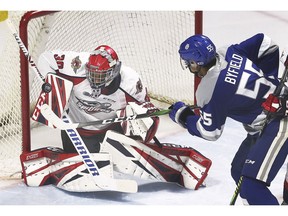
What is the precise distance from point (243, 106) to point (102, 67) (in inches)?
26.1

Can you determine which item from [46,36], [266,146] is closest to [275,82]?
[266,146]

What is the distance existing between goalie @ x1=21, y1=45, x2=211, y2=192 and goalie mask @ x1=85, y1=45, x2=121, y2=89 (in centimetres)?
1

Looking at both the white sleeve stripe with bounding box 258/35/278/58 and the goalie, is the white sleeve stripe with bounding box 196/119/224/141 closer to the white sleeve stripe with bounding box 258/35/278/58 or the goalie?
the white sleeve stripe with bounding box 258/35/278/58

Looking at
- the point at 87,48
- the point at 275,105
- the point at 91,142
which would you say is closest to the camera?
the point at 275,105

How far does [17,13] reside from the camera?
3.90 metres

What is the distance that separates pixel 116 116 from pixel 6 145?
1.93 ft

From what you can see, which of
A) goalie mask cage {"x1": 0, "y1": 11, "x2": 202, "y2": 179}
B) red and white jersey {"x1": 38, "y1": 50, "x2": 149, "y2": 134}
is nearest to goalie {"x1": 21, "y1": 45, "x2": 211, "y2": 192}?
red and white jersey {"x1": 38, "y1": 50, "x2": 149, "y2": 134}

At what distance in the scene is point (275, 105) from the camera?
114 inches

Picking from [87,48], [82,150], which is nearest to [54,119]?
[82,150]

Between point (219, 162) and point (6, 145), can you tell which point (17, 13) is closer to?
point (6, 145)

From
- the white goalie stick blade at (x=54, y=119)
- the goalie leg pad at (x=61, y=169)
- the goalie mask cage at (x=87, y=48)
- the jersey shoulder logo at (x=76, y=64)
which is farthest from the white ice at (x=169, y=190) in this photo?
the jersey shoulder logo at (x=76, y=64)

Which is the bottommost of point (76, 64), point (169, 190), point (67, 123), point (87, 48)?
point (169, 190)

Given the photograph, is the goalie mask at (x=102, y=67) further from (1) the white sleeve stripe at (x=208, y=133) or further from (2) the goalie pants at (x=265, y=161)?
(2) the goalie pants at (x=265, y=161)

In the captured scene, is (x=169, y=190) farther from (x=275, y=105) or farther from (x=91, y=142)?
(x=275, y=105)
